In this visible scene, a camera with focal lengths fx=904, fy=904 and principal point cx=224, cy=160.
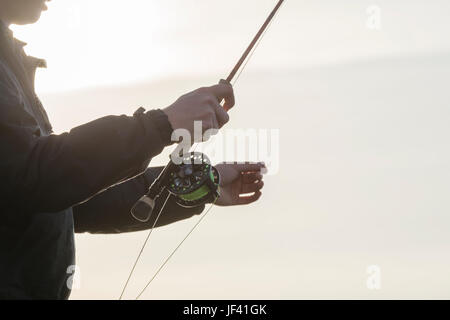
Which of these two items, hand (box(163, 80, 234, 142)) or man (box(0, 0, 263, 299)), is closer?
man (box(0, 0, 263, 299))

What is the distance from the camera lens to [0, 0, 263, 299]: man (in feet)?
11.0

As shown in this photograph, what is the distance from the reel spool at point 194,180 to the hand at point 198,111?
56 centimetres

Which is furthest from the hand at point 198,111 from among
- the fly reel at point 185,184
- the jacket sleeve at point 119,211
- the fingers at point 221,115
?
the jacket sleeve at point 119,211

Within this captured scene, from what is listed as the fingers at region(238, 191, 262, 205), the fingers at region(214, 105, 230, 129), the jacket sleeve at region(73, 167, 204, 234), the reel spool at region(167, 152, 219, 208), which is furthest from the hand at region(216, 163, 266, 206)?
the fingers at region(214, 105, 230, 129)

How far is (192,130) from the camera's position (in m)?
3.46

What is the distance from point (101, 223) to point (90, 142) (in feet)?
5.31

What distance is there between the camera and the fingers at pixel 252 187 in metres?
5.03

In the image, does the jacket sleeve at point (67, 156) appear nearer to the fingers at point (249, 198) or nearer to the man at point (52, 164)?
the man at point (52, 164)

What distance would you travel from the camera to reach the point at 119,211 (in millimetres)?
4961

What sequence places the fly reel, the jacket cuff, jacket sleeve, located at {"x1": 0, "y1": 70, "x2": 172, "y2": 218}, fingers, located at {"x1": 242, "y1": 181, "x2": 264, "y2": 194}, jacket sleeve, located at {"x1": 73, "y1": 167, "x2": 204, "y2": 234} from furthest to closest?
fingers, located at {"x1": 242, "y1": 181, "x2": 264, "y2": 194}
jacket sleeve, located at {"x1": 73, "y1": 167, "x2": 204, "y2": 234}
the fly reel
the jacket cuff
jacket sleeve, located at {"x1": 0, "y1": 70, "x2": 172, "y2": 218}

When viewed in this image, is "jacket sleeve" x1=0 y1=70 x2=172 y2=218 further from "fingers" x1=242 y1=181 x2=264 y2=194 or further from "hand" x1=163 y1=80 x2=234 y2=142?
"fingers" x1=242 y1=181 x2=264 y2=194
